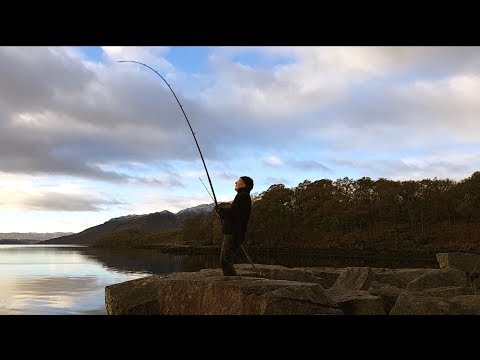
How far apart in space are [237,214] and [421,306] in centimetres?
398

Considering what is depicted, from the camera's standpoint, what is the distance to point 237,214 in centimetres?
769

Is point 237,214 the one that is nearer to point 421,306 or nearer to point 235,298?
point 235,298

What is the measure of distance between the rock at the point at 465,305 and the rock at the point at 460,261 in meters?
8.34

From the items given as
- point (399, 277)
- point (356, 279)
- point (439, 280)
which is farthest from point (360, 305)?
point (399, 277)

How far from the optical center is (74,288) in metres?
23.8

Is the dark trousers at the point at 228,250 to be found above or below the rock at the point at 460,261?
above

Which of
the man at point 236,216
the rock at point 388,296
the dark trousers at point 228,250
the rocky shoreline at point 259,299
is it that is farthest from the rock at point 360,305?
the man at point 236,216

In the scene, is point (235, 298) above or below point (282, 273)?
above

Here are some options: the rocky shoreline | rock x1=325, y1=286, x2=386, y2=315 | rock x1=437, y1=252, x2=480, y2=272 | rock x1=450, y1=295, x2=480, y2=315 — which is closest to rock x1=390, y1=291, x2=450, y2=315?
the rocky shoreline

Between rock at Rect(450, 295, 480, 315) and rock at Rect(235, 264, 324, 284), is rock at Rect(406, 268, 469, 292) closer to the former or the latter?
rock at Rect(235, 264, 324, 284)

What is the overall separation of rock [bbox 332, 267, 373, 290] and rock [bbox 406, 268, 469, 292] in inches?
54.0

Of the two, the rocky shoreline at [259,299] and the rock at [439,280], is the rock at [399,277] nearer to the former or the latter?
the rock at [439,280]

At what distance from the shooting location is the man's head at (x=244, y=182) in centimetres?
775
